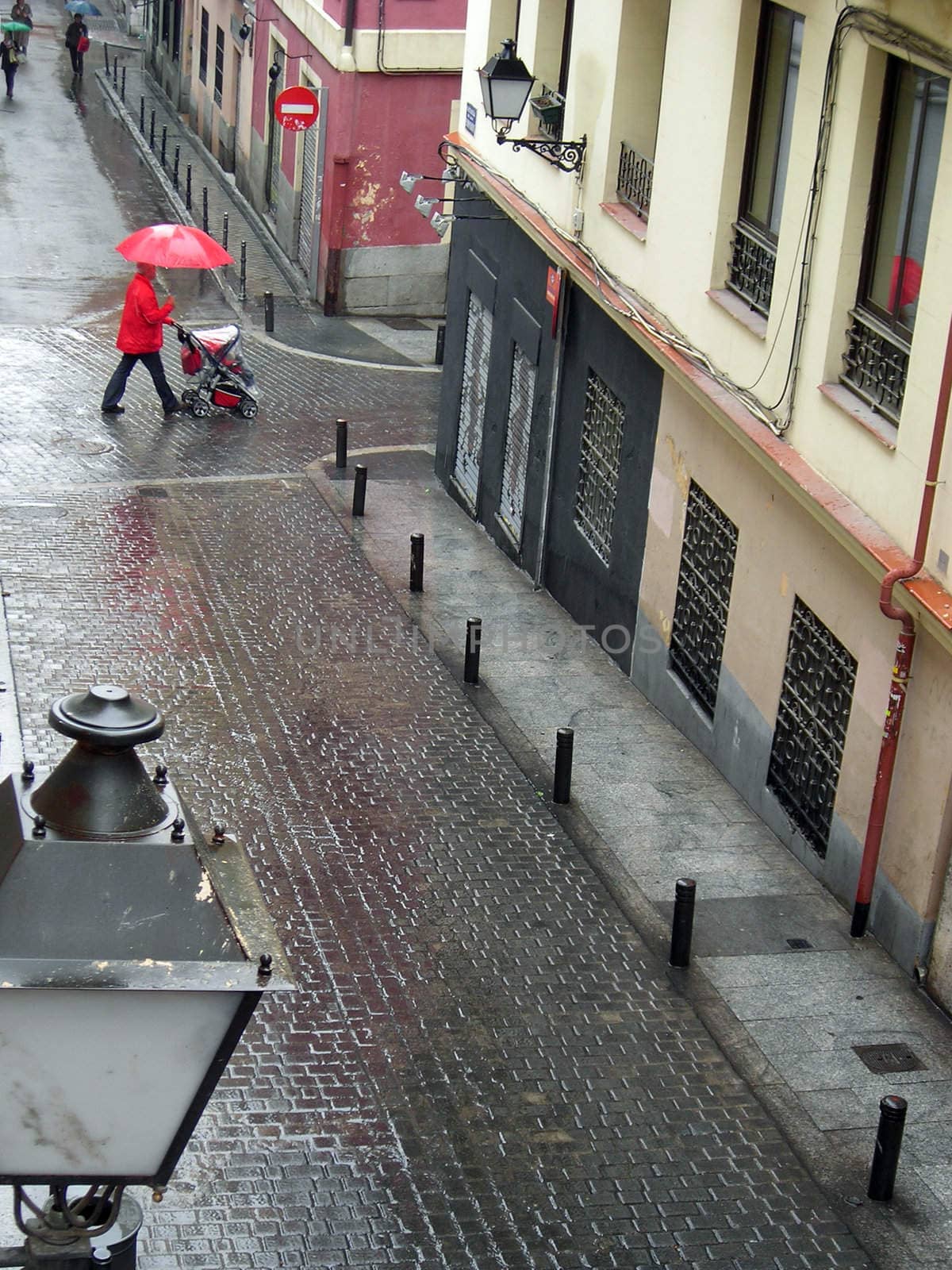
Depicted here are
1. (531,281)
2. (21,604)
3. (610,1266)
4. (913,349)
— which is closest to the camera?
(610,1266)

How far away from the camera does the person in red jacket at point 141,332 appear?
19.8 metres

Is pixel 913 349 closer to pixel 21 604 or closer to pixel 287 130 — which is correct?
pixel 21 604

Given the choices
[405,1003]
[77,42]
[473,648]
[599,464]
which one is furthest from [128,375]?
[77,42]

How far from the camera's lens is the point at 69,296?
2522cm

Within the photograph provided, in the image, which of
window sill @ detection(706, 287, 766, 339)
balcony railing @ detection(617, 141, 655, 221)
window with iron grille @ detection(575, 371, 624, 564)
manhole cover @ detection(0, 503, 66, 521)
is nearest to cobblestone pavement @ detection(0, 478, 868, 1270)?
manhole cover @ detection(0, 503, 66, 521)

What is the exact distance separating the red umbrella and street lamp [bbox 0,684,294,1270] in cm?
1658

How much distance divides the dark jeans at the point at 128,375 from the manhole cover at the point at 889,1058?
513 inches

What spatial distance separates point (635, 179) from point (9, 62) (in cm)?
2890

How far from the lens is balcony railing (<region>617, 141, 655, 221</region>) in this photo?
14.4m

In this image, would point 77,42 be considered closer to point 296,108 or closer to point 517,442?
point 296,108

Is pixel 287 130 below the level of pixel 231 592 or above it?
above

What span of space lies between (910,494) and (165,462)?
35.9ft

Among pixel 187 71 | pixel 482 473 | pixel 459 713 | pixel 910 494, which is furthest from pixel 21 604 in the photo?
pixel 187 71

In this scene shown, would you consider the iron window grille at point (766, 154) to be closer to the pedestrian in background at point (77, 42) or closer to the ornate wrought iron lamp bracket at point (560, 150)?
the ornate wrought iron lamp bracket at point (560, 150)
